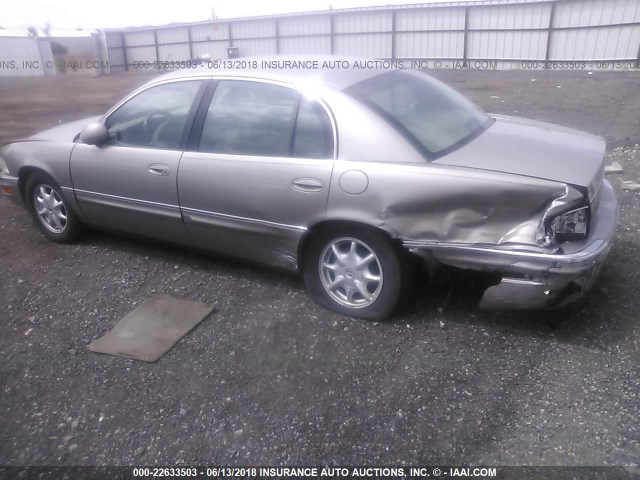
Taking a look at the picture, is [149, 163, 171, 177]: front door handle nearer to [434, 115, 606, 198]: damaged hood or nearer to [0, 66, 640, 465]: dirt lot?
[0, 66, 640, 465]: dirt lot

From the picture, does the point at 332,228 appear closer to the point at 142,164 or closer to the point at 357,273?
the point at 357,273

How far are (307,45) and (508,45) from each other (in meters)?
9.05

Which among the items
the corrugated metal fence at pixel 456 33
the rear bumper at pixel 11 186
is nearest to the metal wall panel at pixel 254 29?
the corrugated metal fence at pixel 456 33

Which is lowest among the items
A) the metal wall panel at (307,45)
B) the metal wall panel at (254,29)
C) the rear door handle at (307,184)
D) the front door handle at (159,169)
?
the metal wall panel at (307,45)

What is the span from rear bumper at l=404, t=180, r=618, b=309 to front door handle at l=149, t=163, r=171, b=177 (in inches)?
72.1

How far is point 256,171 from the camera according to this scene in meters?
3.37

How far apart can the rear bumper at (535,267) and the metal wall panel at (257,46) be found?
24.3 metres

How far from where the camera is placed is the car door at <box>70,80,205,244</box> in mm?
3775

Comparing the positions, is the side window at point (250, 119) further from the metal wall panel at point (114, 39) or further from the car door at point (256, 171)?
the metal wall panel at point (114, 39)

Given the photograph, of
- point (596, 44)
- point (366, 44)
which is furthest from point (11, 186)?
point (366, 44)

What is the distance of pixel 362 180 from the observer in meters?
3.02

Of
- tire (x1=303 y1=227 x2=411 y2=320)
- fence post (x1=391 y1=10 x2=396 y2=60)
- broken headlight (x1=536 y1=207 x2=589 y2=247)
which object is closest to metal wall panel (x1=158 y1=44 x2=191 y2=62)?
fence post (x1=391 y1=10 x2=396 y2=60)

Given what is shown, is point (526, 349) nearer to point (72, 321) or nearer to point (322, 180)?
point (322, 180)

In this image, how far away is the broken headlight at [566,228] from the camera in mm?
2678
